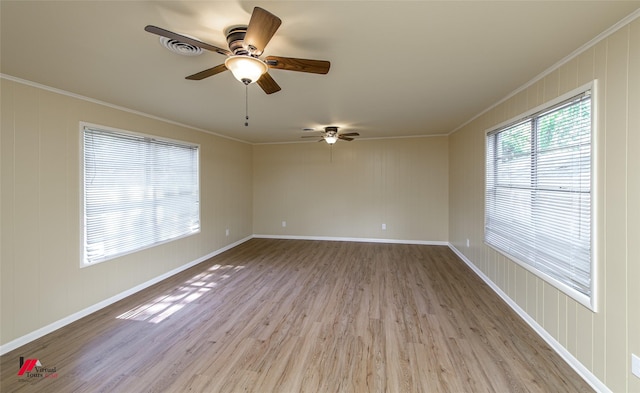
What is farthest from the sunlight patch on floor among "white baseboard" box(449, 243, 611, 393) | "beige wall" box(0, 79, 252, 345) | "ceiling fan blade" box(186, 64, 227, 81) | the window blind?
the window blind

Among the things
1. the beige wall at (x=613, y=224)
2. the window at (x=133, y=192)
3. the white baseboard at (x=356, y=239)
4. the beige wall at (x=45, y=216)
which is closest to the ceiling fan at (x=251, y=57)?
the beige wall at (x=613, y=224)

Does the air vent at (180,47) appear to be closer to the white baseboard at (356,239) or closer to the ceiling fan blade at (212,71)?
the ceiling fan blade at (212,71)

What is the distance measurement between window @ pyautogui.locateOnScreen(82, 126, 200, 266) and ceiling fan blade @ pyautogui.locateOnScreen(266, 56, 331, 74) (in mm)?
2681

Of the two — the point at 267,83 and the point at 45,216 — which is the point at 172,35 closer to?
the point at 267,83

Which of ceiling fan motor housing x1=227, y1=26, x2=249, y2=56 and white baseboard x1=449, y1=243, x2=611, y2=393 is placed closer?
ceiling fan motor housing x1=227, y1=26, x2=249, y2=56

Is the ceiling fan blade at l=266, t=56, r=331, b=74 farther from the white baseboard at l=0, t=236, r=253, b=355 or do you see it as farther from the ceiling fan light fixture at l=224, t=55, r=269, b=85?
the white baseboard at l=0, t=236, r=253, b=355

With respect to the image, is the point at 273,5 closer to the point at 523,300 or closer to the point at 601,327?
the point at 601,327

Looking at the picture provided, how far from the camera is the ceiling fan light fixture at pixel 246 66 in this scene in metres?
1.53

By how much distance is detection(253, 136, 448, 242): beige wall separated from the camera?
5.76 metres

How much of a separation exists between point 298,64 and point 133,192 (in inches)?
123

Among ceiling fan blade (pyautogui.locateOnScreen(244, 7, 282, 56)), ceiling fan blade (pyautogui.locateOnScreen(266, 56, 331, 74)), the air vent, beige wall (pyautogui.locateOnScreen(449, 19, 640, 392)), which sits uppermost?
the air vent

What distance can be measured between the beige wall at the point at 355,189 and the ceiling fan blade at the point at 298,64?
451 centimetres

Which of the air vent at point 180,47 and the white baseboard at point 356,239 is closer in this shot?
the air vent at point 180,47

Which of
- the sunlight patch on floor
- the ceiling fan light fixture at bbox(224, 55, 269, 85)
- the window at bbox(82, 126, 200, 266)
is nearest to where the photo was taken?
the ceiling fan light fixture at bbox(224, 55, 269, 85)
